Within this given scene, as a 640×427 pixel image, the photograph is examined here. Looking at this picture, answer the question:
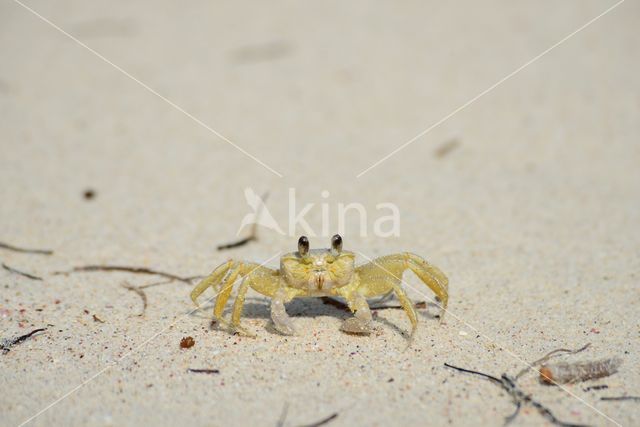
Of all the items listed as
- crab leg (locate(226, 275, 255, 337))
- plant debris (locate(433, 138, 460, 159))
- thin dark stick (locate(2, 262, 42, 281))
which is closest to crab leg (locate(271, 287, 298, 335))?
crab leg (locate(226, 275, 255, 337))

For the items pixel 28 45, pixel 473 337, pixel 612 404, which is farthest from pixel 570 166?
pixel 28 45

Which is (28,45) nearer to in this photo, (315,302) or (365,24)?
(365,24)

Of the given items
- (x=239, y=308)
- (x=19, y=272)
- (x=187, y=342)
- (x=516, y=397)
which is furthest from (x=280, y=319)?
(x=19, y=272)

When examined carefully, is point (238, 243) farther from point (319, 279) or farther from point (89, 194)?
point (89, 194)

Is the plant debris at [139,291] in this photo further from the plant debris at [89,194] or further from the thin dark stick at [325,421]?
the plant debris at [89,194]

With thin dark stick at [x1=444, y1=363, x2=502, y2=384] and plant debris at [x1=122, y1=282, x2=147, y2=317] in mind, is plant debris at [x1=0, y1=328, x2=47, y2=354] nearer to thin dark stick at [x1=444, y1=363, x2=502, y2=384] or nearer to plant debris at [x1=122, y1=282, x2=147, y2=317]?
plant debris at [x1=122, y1=282, x2=147, y2=317]

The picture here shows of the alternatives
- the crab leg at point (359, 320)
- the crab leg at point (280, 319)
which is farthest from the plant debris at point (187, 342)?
the crab leg at point (359, 320)
